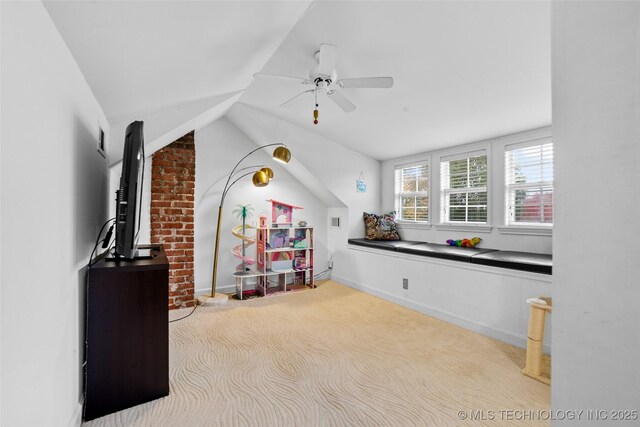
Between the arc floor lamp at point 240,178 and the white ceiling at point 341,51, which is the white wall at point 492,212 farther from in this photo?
the arc floor lamp at point 240,178

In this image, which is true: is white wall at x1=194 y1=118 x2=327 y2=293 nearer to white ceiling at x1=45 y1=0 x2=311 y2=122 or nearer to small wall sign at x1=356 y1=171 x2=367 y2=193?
small wall sign at x1=356 y1=171 x2=367 y2=193

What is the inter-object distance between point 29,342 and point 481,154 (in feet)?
13.5

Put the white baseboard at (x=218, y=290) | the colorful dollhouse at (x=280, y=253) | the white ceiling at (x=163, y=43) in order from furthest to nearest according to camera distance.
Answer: the colorful dollhouse at (x=280, y=253)
the white baseboard at (x=218, y=290)
the white ceiling at (x=163, y=43)

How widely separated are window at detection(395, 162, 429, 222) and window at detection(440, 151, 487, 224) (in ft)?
0.91

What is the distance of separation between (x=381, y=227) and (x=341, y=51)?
107 inches

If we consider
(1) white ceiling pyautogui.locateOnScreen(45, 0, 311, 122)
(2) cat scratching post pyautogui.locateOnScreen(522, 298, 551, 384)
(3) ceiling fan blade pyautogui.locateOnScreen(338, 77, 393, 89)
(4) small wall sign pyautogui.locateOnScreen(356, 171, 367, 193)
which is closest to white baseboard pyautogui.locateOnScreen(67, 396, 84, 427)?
(1) white ceiling pyautogui.locateOnScreen(45, 0, 311, 122)

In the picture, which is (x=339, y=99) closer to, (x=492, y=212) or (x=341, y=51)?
(x=341, y=51)

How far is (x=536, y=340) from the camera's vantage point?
2.07m

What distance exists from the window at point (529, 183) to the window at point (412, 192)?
1.09 meters

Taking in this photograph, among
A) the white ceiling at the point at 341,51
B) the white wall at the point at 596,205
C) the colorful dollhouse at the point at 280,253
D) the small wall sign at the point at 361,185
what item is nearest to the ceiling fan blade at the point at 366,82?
the white ceiling at the point at 341,51

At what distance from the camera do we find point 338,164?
444 cm

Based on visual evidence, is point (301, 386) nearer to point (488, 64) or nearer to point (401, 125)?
point (488, 64)

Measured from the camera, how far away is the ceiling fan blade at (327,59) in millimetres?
2166

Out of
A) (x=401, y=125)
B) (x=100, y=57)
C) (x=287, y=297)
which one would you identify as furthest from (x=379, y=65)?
(x=287, y=297)
